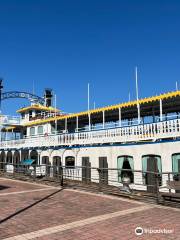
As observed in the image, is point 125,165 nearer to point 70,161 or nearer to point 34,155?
point 70,161

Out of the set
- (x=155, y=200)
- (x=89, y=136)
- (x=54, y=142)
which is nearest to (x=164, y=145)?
(x=155, y=200)

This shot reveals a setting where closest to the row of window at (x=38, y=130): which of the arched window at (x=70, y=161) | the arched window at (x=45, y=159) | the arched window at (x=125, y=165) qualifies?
the arched window at (x=45, y=159)

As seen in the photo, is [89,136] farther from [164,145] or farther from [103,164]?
[164,145]

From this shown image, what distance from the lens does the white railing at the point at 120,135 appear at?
15.6 meters

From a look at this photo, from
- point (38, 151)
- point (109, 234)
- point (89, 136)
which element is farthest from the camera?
point (38, 151)

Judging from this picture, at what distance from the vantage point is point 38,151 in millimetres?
28953

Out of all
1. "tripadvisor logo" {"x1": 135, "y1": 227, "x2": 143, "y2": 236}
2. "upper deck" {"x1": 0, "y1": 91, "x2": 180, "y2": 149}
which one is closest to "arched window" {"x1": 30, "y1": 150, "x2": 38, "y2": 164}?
"upper deck" {"x1": 0, "y1": 91, "x2": 180, "y2": 149}

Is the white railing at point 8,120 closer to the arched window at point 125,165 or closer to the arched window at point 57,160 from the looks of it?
the arched window at point 57,160

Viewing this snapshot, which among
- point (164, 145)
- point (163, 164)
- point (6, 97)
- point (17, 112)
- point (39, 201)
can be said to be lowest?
point (39, 201)

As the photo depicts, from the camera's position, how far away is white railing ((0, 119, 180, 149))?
51.1 feet

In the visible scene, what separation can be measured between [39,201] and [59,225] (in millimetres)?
3861

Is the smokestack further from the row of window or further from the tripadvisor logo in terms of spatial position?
the tripadvisor logo

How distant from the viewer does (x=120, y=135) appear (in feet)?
61.3

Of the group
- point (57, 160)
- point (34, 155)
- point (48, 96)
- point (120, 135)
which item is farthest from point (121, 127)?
point (48, 96)
